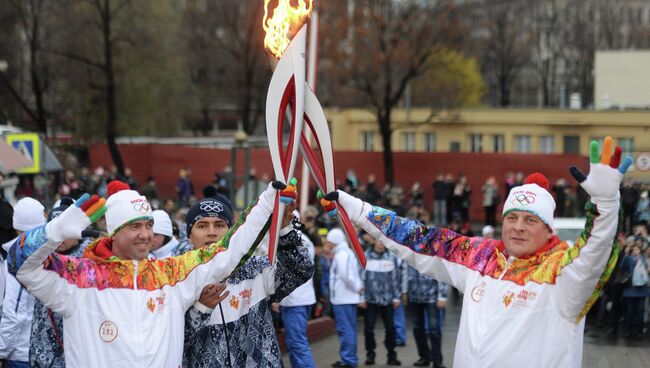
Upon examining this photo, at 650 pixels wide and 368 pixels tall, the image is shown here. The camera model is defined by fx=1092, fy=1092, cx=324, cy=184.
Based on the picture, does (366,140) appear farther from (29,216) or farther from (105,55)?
Result: (29,216)

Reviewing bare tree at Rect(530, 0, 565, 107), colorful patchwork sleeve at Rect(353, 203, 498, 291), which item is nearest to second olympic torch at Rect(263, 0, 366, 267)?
colorful patchwork sleeve at Rect(353, 203, 498, 291)

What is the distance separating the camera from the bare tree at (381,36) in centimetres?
2897

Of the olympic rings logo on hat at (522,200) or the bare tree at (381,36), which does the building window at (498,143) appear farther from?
the olympic rings logo on hat at (522,200)

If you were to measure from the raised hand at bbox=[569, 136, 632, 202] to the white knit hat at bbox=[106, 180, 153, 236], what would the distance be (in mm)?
1983

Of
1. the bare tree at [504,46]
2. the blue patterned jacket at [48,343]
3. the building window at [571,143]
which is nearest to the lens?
the blue patterned jacket at [48,343]

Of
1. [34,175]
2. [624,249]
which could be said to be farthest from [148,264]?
[34,175]

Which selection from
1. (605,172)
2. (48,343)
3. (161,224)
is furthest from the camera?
(161,224)

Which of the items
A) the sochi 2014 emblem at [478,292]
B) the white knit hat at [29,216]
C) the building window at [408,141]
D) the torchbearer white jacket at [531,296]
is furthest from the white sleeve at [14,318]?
the building window at [408,141]

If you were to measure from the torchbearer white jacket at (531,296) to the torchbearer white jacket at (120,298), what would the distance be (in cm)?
101

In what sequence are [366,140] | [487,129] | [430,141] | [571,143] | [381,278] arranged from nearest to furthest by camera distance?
[381,278]
[571,143]
[487,129]
[430,141]
[366,140]

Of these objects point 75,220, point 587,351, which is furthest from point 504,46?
point 75,220

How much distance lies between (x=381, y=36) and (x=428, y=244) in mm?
24491

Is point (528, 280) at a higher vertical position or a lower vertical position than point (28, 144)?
lower

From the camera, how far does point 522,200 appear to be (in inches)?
190
